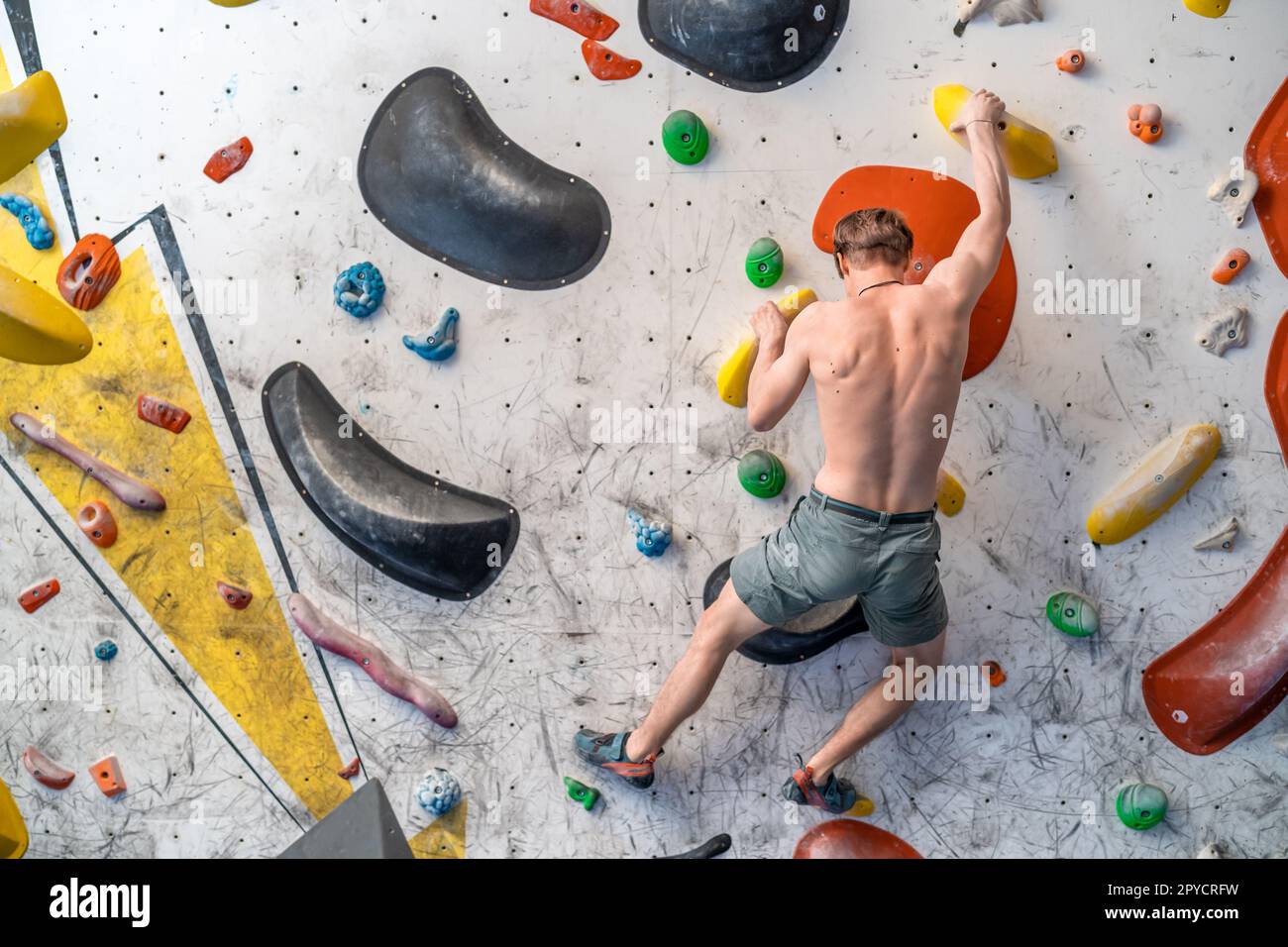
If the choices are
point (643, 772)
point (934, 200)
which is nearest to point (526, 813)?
point (643, 772)

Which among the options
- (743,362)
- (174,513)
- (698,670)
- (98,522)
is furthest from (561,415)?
(98,522)

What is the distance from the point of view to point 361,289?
3.16 metres

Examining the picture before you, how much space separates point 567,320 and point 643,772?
134 centimetres

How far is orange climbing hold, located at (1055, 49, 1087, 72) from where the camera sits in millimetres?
2971

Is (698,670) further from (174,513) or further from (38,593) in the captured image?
(38,593)

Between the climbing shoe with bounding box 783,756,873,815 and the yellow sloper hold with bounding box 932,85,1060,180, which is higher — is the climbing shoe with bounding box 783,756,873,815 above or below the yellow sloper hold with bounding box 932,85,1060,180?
below

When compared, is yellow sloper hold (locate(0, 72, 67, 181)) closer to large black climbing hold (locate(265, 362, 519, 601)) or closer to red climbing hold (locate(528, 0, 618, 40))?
large black climbing hold (locate(265, 362, 519, 601))

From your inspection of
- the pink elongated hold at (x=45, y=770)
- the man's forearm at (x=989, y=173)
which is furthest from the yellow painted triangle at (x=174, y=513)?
the man's forearm at (x=989, y=173)

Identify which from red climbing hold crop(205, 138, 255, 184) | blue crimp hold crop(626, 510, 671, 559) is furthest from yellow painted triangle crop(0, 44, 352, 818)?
blue crimp hold crop(626, 510, 671, 559)

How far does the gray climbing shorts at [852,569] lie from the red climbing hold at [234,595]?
4.94 ft

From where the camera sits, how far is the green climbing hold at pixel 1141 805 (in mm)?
3061

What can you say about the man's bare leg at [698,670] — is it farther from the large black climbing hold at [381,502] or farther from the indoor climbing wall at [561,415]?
the large black climbing hold at [381,502]

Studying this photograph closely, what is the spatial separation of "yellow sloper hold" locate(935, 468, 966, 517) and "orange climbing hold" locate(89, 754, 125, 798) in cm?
263

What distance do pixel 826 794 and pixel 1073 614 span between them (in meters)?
→ 0.88
